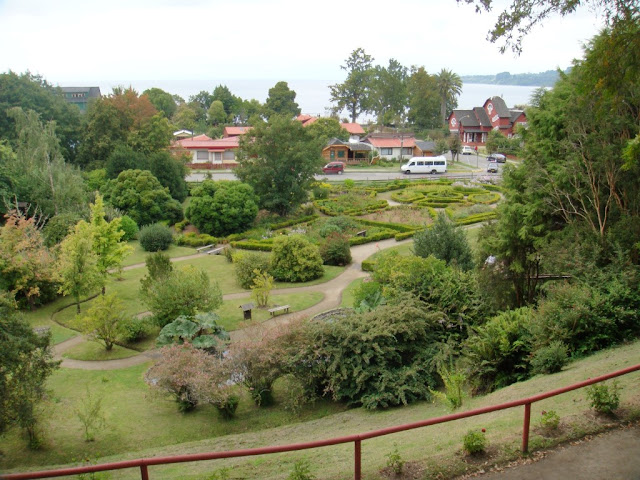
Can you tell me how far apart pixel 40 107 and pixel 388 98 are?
51853mm

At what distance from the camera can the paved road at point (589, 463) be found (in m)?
6.82

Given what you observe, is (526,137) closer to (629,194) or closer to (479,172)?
(629,194)

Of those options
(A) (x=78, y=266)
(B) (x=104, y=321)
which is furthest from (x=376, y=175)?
(B) (x=104, y=321)

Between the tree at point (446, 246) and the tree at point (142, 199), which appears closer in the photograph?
the tree at point (446, 246)

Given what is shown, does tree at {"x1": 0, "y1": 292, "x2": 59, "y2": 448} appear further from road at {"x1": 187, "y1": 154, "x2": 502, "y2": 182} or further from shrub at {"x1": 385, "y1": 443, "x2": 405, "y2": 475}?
road at {"x1": 187, "y1": 154, "x2": 502, "y2": 182}

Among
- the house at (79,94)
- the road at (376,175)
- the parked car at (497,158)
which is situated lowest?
the road at (376,175)

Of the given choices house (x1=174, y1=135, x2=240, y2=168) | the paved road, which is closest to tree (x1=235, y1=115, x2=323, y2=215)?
house (x1=174, y1=135, x2=240, y2=168)

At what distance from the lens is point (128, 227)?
34.0 m

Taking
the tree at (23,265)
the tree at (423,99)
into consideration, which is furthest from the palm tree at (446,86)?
the tree at (23,265)

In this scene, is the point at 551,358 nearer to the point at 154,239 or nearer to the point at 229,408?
the point at 229,408

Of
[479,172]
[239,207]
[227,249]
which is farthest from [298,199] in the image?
[479,172]

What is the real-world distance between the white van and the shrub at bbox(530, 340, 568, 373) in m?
42.6

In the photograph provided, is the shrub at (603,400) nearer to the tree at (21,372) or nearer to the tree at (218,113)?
the tree at (21,372)

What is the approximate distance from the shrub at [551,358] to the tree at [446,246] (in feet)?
31.6
